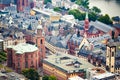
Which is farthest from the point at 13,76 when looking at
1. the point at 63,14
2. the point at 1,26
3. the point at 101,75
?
the point at 63,14

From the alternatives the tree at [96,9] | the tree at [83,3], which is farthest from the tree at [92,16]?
the tree at [83,3]

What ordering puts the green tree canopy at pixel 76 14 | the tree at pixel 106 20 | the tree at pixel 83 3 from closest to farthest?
the tree at pixel 106 20 → the green tree canopy at pixel 76 14 → the tree at pixel 83 3

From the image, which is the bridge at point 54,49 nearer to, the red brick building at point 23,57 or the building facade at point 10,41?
the building facade at point 10,41

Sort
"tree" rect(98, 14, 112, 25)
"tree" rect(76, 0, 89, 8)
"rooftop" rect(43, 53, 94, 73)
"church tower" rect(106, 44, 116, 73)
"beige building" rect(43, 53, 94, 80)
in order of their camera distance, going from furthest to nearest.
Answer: "tree" rect(76, 0, 89, 8) < "tree" rect(98, 14, 112, 25) < "church tower" rect(106, 44, 116, 73) < "rooftop" rect(43, 53, 94, 73) < "beige building" rect(43, 53, 94, 80)

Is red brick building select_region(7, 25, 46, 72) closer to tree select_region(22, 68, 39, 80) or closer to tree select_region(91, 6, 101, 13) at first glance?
tree select_region(22, 68, 39, 80)

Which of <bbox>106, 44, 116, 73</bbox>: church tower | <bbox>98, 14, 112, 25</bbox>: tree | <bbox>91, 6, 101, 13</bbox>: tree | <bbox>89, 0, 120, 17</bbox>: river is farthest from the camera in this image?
<bbox>89, 0, 120, 17</bbox>: river

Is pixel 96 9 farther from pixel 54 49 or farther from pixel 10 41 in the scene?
pixel 10 41

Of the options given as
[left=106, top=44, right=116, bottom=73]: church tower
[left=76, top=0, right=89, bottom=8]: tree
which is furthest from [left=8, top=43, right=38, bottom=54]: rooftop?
[left=76, top=0, right=89, bottom=8]: tree
